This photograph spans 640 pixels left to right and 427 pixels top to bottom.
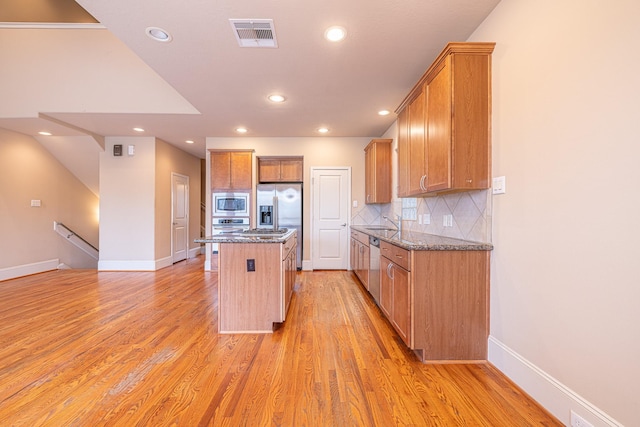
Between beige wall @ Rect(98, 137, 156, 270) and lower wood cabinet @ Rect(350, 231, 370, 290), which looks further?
beige wall @ Rect(98, 137, 156, 270)

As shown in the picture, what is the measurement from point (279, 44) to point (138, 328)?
300 cm

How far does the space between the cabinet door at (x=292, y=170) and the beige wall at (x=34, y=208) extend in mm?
4541

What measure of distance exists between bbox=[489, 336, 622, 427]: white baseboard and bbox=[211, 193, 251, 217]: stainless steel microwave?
4.22 meters

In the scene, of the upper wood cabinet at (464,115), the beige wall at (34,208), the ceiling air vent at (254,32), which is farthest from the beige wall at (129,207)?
the upper wood cabinet at (464,115)

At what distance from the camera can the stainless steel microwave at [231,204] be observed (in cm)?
493

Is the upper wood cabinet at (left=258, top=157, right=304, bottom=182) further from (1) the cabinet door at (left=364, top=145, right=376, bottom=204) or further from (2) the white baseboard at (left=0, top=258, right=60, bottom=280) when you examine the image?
(2) the white baseboard at (left=0, top=258, right=60, bottom=280)

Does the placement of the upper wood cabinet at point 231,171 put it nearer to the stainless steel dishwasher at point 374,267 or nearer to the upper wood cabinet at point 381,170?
the upper wood cabinet at point 381,170

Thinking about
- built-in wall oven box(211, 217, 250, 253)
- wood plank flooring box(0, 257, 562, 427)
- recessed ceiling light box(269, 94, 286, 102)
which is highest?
recessed ceiling light box(269, 94, 286, 102)

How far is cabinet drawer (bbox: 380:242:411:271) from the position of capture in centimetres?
201

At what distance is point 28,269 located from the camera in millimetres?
4598

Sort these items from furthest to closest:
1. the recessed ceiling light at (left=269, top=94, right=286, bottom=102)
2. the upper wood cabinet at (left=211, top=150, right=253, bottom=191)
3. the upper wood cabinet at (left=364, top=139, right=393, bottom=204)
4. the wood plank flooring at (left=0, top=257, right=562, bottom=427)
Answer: the upper wood cabinet at (left=211, top=150, right=253, bottom=191) < the upper wood cabinet at (left=364, top=139, right=393, bottom=204) < the recessed ceiling light at (left=269, top=94, right=286, bottom=102) < the wood plank flooring at (left=0, top=257, right=562, bottom=427)

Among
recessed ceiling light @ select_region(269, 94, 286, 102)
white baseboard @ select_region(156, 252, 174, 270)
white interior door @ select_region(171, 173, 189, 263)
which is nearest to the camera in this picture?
recessed ceiling light @ select_region(269, 94, 286, 102)

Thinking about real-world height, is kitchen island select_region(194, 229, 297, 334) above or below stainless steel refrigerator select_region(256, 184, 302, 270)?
below

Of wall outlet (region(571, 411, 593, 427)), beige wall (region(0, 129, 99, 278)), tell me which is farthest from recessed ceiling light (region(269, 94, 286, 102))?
beige wall (region(0, 129, 99, 278))
